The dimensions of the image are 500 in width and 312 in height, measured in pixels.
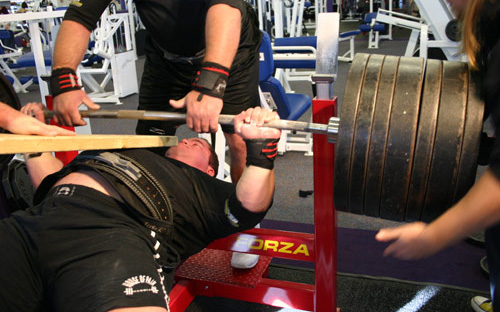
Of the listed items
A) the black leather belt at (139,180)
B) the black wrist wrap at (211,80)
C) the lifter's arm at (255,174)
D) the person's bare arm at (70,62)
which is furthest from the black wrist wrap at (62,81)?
the lifter's arm at (255,174)

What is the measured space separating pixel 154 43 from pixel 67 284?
1.25 metres

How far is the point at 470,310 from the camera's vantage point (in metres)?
1.84

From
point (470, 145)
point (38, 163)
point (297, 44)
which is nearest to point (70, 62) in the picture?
point (38, 163)

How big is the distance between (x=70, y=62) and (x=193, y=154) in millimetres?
640

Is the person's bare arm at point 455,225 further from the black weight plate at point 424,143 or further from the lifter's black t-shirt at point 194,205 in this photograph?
the lifter's black t-shirt at point 194,205

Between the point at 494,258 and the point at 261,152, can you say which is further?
the point at 261,152

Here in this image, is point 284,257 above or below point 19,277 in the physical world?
below

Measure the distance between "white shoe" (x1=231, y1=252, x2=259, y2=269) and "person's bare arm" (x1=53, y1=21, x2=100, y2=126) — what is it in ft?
2.93

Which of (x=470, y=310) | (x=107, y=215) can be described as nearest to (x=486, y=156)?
(x=470, y=310)

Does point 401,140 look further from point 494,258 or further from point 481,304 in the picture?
point 481,304

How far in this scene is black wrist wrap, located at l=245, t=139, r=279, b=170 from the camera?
1507mm

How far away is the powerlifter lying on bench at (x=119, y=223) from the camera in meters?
1.25

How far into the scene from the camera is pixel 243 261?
78.7 inches

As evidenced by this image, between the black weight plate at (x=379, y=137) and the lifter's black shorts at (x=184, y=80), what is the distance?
889mm
